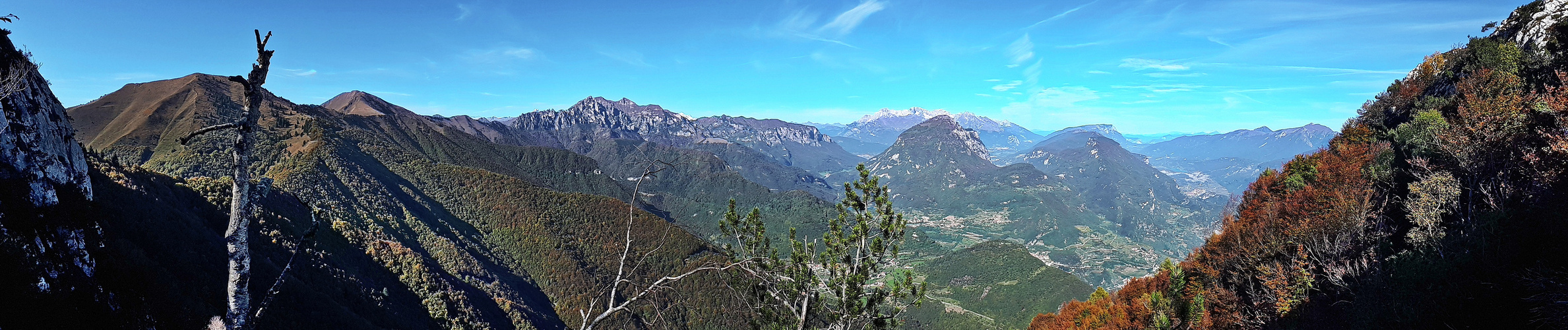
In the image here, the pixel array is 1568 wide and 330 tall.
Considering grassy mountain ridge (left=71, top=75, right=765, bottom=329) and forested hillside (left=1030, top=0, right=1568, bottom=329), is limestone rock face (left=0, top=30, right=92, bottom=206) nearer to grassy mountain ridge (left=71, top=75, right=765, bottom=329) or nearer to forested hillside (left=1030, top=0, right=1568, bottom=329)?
forested hillside (left=1030, top=0, right=1568, bottom=329)

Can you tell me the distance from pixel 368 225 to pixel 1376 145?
309 ft

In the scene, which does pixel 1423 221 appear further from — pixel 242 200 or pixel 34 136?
pixel 34 136

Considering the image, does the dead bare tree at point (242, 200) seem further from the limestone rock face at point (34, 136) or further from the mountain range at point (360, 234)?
the limestone rock face at point (34, 136)

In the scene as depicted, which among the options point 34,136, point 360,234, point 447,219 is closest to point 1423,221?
point 34,136

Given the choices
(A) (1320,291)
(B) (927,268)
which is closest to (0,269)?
(A) (1320,291)

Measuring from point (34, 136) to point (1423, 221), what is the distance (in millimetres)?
48851

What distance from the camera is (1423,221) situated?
23.7 metres

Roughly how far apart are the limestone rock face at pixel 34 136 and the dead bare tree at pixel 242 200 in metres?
11.9

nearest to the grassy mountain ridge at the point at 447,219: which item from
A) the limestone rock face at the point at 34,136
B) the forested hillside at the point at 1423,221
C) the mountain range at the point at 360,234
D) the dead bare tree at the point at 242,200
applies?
the mountain range at the point at 360,234

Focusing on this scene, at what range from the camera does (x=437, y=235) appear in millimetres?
82875

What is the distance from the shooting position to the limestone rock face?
46.5 feet

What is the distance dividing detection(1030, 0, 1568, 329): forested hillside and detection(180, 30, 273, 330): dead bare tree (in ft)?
62.8

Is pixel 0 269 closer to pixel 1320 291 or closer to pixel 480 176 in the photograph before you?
pixel 1320 291

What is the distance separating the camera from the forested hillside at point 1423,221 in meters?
16.8
